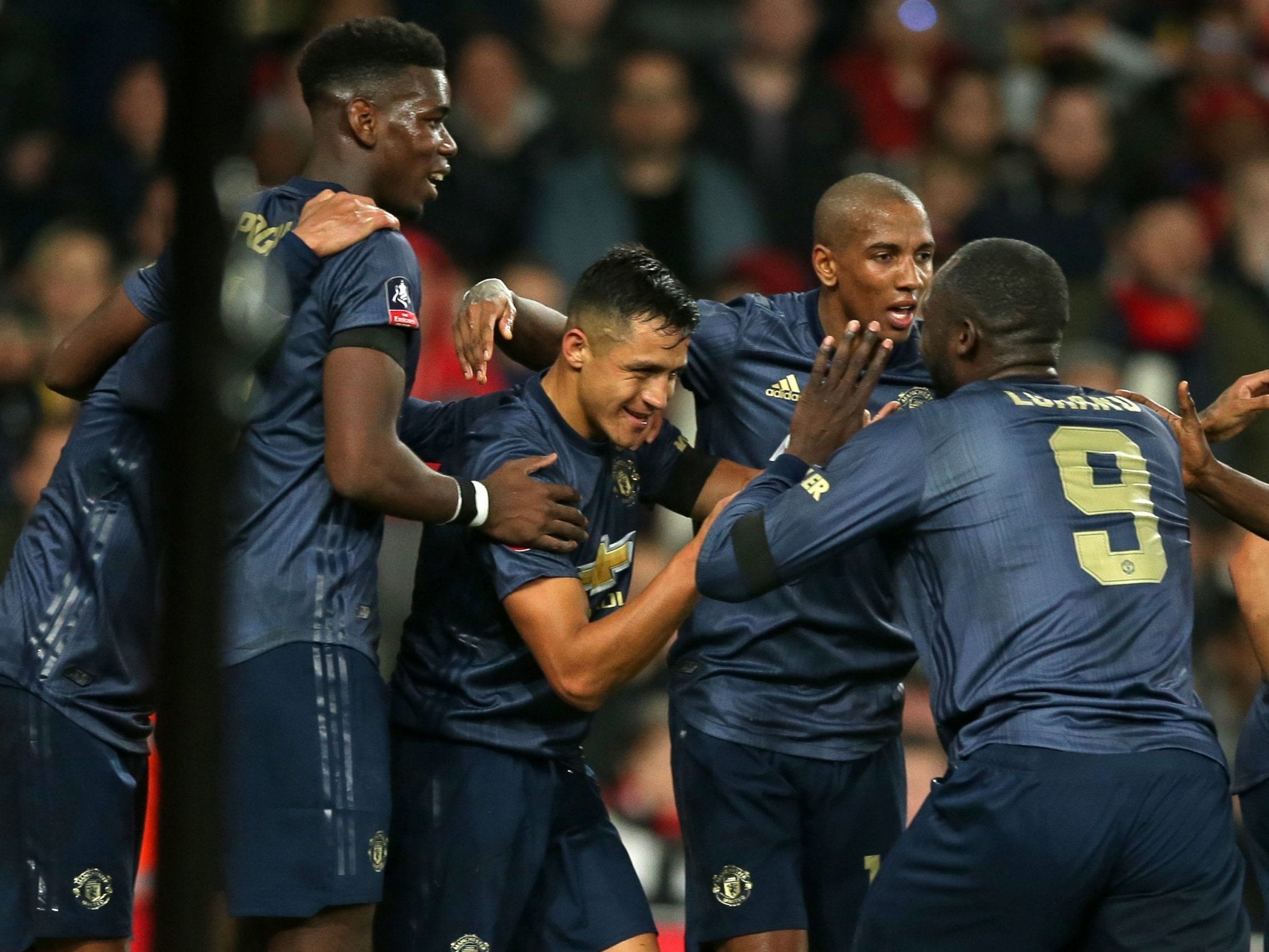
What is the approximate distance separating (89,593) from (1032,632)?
6.78 feet

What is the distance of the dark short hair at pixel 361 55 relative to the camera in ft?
12.8

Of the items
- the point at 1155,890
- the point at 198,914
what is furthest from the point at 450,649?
the point at 198,914

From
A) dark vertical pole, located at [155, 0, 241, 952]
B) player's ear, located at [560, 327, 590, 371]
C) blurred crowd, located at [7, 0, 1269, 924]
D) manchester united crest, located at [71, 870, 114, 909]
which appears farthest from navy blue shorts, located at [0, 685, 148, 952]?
blurred crowd, located at [7, 0, 1269, 924]

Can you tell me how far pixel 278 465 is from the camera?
3.69 m

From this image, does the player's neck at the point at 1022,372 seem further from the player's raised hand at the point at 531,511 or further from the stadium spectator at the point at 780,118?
the stadium spectator at the point at 780,118

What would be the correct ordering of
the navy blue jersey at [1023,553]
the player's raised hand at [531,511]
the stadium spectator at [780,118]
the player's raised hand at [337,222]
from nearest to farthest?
the navy blue jersey at [1023,553] → the player's raised hand at [337,222] → the player's raised hand at [531,511] → the stadium spectator at [780,118]

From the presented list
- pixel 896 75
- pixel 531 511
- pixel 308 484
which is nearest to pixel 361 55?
pixel 308 484

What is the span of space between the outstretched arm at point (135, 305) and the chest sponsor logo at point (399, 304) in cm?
13

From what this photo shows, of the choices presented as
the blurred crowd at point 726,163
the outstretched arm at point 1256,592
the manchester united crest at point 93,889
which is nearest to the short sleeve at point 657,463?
the outstretched arm at point 1256,592

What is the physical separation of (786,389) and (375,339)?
1.22 metres

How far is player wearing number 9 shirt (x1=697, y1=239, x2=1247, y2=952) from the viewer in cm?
323

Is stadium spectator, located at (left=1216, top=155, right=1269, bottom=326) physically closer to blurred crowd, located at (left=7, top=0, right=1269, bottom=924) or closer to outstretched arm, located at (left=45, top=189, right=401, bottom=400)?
blurred crowd, located at (left=7, top=0, right=1269, bottom=924)

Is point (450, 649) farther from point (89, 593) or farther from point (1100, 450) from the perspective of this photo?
point (1100, 450)

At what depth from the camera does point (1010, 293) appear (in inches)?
141
